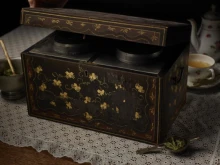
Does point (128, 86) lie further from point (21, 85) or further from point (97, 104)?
point (21, 85)

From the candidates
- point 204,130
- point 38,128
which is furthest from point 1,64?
point 204,130

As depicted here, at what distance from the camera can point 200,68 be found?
133 centimetres

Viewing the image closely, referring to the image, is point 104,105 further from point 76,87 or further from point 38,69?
point 38,69

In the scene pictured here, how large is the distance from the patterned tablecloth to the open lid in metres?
0.25

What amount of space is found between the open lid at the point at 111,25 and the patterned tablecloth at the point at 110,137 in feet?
0.83

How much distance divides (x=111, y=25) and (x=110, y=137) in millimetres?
309

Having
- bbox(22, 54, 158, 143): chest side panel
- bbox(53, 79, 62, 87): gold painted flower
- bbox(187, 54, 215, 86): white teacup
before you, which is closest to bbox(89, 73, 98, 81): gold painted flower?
bbox(22, 54, 158, 143): chest side panel

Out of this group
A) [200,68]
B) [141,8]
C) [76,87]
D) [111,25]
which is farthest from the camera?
[141,8]

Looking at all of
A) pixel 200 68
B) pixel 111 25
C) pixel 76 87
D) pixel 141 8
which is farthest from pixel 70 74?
pixel 141 8

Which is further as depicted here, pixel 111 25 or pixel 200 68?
pixel 200 68

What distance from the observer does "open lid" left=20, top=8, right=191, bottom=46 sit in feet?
3.36

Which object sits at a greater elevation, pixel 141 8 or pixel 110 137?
pixel 141 8

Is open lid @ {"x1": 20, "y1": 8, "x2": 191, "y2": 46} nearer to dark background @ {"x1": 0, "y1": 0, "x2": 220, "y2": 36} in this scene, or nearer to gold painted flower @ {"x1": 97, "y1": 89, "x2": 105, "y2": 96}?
gold painted flower @ {"x1": 97, "y1": 89, "x2": 105, "y2": 96}

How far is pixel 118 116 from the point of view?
1140 millimetres
